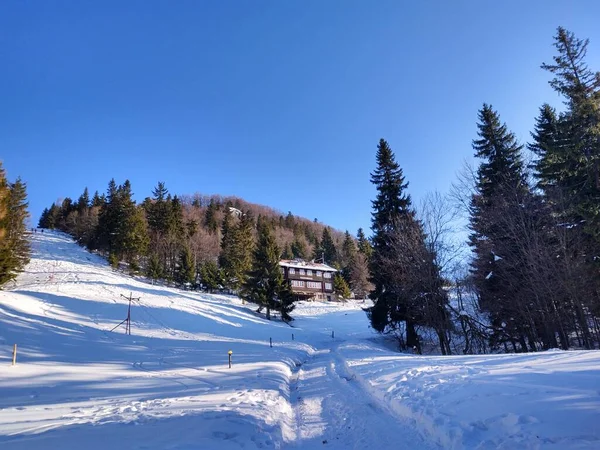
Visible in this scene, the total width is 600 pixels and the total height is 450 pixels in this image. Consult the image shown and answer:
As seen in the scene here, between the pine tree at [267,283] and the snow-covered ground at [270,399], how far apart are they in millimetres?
18238

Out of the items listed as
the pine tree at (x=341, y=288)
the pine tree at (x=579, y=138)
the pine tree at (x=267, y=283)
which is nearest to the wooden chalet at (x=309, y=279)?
the pine tree at (x=341, y=288)

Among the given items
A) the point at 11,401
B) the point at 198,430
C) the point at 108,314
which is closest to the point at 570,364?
the point at 198,430

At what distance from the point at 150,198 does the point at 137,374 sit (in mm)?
71597

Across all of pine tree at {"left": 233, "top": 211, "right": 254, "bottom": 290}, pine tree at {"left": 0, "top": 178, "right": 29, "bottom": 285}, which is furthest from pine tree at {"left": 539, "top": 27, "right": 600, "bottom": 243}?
pine tree at {"left": 233, "top": 211, "right": 254, "bottom": 290}

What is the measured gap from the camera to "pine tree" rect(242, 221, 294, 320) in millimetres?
37844

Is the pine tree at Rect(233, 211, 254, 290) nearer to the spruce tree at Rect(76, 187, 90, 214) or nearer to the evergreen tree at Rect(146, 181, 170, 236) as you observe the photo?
the evergreen tree at Rect(146, 181, 170, 236)

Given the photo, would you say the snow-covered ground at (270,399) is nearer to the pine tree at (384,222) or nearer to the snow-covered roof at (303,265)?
the pine tree at (384,222)

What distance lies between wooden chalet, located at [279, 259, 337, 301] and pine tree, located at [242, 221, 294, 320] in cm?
2823

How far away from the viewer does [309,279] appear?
7069cm

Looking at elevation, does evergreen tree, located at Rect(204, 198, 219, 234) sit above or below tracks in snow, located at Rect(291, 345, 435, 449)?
above

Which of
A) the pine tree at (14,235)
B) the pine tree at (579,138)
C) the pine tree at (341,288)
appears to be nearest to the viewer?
the pine tree at (579,138)

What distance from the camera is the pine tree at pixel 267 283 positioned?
37844 mm

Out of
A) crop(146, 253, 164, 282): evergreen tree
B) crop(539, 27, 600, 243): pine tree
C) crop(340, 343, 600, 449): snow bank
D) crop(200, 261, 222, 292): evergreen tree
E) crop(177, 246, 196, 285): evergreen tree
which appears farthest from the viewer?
crop(200, 261, 222, 292): evergreen tree

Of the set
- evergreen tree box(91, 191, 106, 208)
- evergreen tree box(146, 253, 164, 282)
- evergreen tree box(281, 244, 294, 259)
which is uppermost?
evergreen tree box(91, 191, 106, 208)
